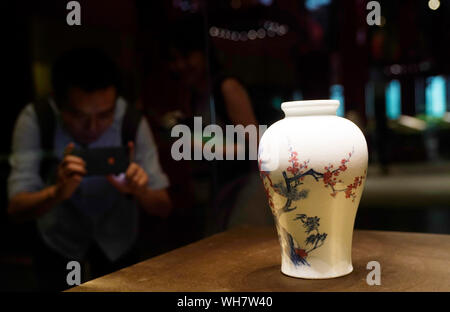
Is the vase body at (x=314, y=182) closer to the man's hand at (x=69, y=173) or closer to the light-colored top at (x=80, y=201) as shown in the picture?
the man's hand at (x=69, y=173)

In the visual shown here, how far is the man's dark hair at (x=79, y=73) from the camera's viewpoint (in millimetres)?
1570

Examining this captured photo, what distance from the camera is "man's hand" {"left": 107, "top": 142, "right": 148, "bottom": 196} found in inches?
62.6

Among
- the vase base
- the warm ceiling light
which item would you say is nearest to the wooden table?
the vase base

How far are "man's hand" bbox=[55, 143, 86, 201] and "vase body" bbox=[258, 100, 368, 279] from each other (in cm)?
74

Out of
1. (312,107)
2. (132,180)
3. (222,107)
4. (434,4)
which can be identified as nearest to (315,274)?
(312,107)

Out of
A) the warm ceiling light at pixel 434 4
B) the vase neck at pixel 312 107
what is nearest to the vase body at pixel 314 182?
the vase neck at pixel 312 107

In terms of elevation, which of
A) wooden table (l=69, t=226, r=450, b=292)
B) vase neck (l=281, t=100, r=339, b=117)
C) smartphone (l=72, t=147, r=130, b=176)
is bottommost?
wooden table (l=69, t=226, r=450, b=292)

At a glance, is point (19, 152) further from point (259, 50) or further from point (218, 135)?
point (259, 50)

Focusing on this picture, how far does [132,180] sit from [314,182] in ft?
2.78

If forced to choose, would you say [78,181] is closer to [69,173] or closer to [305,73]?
[69,173]

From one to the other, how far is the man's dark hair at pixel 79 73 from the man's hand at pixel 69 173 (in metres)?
0.20

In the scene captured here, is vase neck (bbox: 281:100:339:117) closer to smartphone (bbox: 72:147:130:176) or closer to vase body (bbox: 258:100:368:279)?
vase body (bbox: 258:100:368:279)

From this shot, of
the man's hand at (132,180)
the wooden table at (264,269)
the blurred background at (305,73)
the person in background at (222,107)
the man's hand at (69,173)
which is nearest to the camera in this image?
the wooden table at (264,269)

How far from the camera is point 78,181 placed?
1.51 m
